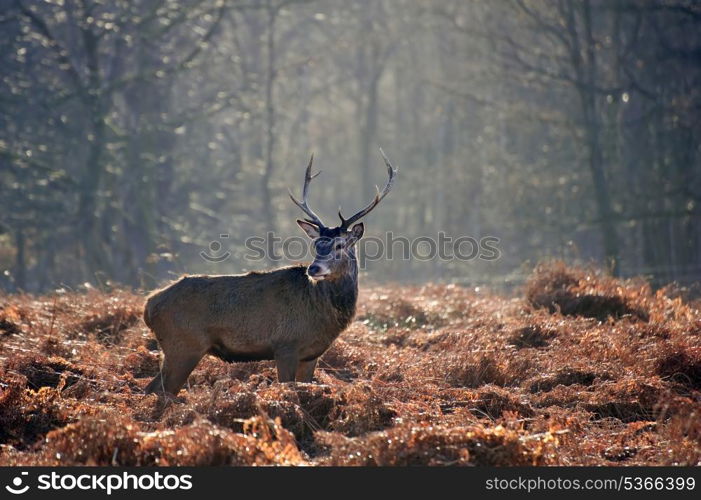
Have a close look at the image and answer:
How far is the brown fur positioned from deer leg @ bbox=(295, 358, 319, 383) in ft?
0.04

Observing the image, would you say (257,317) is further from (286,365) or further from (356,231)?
(356,231)

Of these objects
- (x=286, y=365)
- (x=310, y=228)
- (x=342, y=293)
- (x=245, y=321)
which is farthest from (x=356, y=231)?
(x=286, y=365)

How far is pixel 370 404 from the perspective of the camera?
25.9 feet

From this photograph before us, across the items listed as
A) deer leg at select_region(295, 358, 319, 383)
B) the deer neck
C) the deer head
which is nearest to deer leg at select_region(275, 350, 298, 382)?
deer leg at select_region(295, 358, 319, 383)

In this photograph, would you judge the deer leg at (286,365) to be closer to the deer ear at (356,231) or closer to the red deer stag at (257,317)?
the red deer stag at (257,317)

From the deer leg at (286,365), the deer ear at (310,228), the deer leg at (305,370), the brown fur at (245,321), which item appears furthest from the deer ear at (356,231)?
the deer leg at (286,365)

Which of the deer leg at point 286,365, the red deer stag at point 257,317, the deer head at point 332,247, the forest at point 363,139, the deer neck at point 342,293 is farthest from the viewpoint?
the forest at point 363,139

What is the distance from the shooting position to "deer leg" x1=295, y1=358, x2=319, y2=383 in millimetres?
9523

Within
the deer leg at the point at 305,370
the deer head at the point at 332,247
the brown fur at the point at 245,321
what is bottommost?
the deer leg at the point at 305,370

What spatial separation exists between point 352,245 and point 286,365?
179 cm

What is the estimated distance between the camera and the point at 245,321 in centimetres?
940

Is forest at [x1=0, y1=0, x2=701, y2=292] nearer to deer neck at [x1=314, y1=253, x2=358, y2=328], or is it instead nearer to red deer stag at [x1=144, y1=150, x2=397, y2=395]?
red deer stag at [x1=144, y1=150, x2=397, y2=395]

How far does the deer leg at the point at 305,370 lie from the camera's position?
9.52 metres

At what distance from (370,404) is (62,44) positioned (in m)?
20.8
